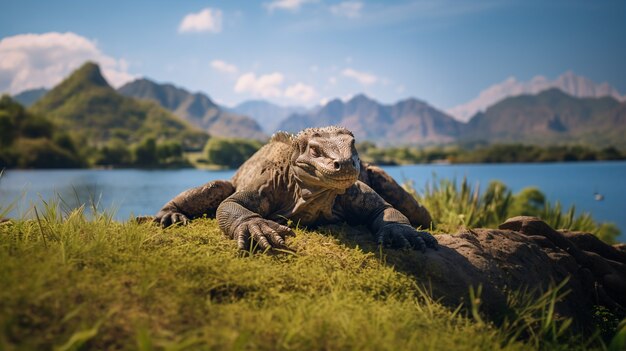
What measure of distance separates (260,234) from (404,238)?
1.98m

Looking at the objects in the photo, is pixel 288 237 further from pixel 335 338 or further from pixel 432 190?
pixel 432 190

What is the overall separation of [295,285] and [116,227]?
2.53m

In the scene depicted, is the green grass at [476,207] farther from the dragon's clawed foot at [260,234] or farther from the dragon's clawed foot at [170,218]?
the dragon's clawed foot at [170,218]

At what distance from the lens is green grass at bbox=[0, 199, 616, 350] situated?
9.80 feet

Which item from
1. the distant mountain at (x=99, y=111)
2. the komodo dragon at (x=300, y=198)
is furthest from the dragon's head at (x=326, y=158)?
the distant mountain at (x=99, y=111)

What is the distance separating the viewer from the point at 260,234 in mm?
5039

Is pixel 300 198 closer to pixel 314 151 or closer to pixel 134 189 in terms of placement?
pixel 314 151

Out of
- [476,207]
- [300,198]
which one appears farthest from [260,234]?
[476,207]

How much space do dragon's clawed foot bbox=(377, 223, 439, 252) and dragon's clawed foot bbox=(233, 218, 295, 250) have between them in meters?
1.37

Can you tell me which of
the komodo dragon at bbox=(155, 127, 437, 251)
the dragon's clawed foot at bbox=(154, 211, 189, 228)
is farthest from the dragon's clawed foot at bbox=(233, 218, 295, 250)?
the dragon's clawed foot at bbox=(154, 211, 189, 228)

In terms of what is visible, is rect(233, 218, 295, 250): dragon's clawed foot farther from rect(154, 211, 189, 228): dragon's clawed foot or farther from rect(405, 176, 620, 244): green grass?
rect(405, 176, 620, 244): green grass

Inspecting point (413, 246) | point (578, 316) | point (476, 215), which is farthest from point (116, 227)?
point (476, 215)

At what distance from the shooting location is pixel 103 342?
9.59 feet

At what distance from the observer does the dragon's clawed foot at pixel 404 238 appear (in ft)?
18.1
